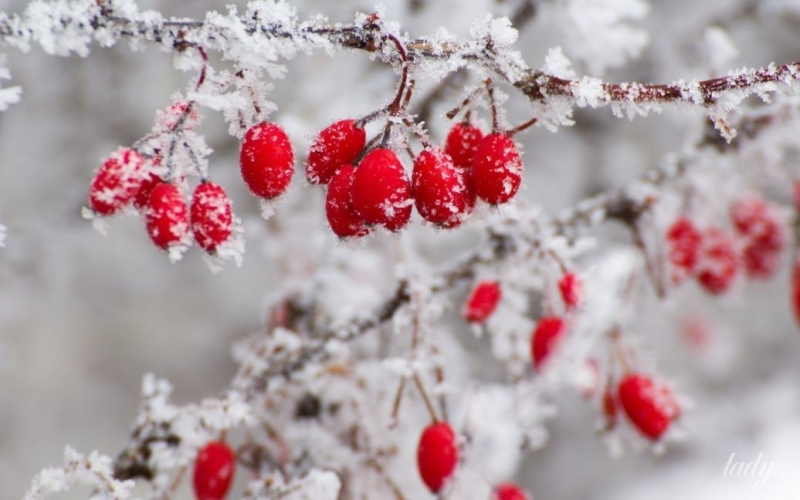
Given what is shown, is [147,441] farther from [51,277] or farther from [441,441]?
[51,277]

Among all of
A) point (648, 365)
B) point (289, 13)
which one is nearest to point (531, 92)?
point (289, 13)

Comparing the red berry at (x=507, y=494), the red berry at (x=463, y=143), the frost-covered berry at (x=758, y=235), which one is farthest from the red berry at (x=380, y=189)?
the frost-covered berry at (x=758, y=235)

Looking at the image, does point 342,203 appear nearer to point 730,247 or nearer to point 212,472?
point 212,472

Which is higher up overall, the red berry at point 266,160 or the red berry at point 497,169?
the red berry at point 266,160

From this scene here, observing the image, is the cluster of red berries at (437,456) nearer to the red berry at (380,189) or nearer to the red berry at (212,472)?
the red berry at (212,472)

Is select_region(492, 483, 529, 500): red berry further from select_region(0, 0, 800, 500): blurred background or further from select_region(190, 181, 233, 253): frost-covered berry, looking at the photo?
select_region(0, 0, 800, 500): blurred background

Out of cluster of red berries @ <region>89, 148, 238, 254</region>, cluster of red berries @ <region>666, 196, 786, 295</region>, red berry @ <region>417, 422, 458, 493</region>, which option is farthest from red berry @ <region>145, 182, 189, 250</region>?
cluster of red berries @ <region>666, 196, 786, 295</region>

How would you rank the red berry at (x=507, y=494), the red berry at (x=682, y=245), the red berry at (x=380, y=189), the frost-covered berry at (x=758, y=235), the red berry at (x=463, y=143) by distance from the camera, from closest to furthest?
the red berry at (x=380, y=189) < the red berry at (x=463, y=143) < the red berry at (x=507, y=494) < the red berry at (x=682, y=245) < the frost-covered berry at (x=758, y=235)
